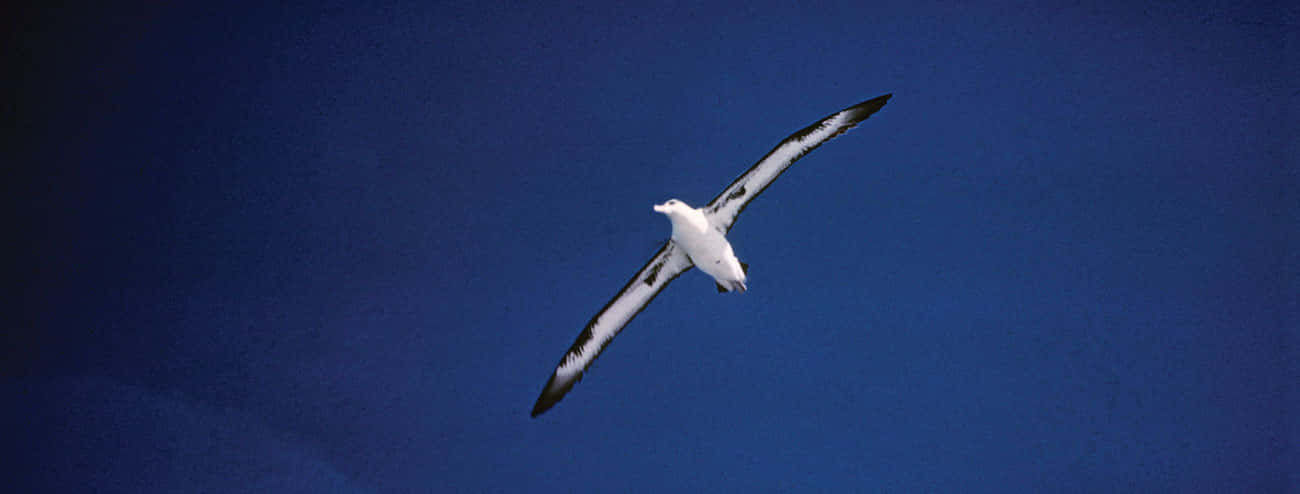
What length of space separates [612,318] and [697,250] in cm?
64

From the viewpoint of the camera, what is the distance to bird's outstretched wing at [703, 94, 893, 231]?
4180 millimetres

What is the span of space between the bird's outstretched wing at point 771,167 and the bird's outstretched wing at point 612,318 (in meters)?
0.29

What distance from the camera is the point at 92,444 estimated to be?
484 cm

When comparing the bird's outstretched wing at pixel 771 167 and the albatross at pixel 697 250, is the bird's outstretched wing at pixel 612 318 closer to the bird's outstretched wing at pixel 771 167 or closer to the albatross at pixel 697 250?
the albatross at pixel 697 250

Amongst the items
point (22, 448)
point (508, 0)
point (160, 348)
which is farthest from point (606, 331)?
point (22, 448)

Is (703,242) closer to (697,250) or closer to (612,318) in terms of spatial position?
(697,250)

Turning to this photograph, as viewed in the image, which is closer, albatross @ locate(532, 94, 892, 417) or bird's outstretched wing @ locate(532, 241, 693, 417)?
albatross @ locate(532, 94, 892, 417)

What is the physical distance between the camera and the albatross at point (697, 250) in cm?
414

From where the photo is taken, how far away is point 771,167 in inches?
166

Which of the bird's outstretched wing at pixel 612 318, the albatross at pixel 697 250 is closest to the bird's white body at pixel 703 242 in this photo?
the albatross at pixel 697 250

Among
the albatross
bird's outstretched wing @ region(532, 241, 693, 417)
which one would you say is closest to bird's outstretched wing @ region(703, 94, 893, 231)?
the albatross

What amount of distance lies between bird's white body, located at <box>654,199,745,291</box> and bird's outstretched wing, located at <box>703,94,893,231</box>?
74mm

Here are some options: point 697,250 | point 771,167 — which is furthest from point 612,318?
point 771,167

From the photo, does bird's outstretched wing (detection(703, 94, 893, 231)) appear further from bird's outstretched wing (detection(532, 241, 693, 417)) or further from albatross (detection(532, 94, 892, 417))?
bird's outstretched wing (detection(532, 241, 693, 417))
